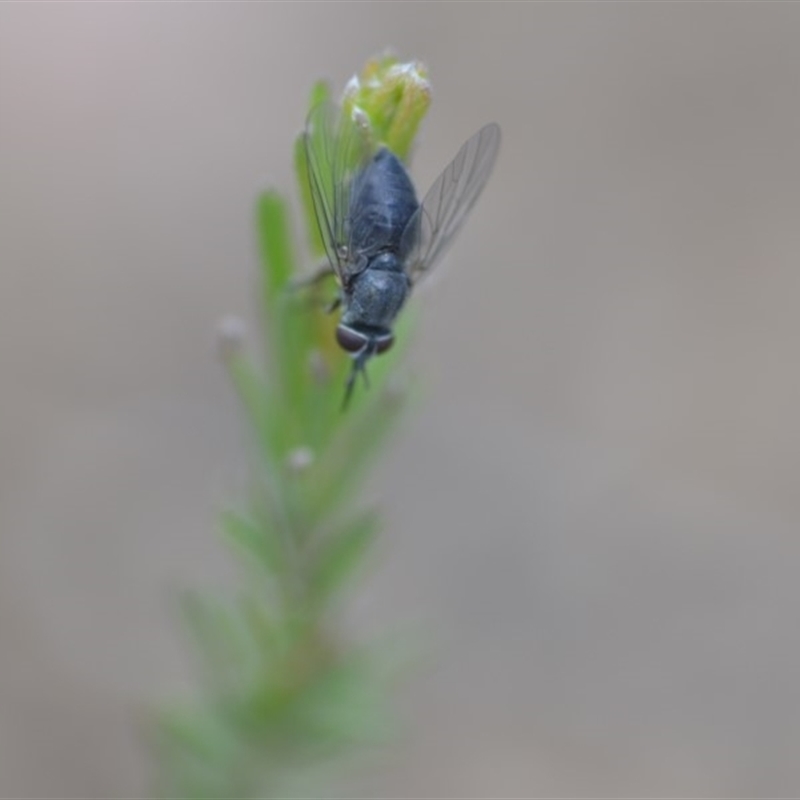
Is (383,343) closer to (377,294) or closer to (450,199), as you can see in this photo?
(377,294)

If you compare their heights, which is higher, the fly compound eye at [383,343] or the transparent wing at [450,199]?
the transparent wing at [450,199]

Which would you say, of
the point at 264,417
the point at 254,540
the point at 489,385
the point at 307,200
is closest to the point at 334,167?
the point at 307,200

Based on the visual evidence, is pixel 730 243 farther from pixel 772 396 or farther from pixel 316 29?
pixel 316 29

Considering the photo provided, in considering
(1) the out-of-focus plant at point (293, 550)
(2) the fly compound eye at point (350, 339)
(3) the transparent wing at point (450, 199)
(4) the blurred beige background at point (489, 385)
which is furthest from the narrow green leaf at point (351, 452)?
(4) the blurred beige background at point (489, 385)

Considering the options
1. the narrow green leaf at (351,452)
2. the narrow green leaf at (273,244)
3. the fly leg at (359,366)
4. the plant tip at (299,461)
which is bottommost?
the plant tip at (299,461)

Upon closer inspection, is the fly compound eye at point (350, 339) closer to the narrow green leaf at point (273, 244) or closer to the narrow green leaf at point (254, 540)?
the narrow green leaf at point (273, 244)

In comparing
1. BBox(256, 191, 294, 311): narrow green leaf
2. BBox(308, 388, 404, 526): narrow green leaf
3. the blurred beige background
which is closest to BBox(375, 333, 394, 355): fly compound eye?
BBox(308, 388, 404, 526): narrow green leaf

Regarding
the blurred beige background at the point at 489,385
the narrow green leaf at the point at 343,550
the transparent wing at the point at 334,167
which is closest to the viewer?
the transparent wing at the point at 334,167
